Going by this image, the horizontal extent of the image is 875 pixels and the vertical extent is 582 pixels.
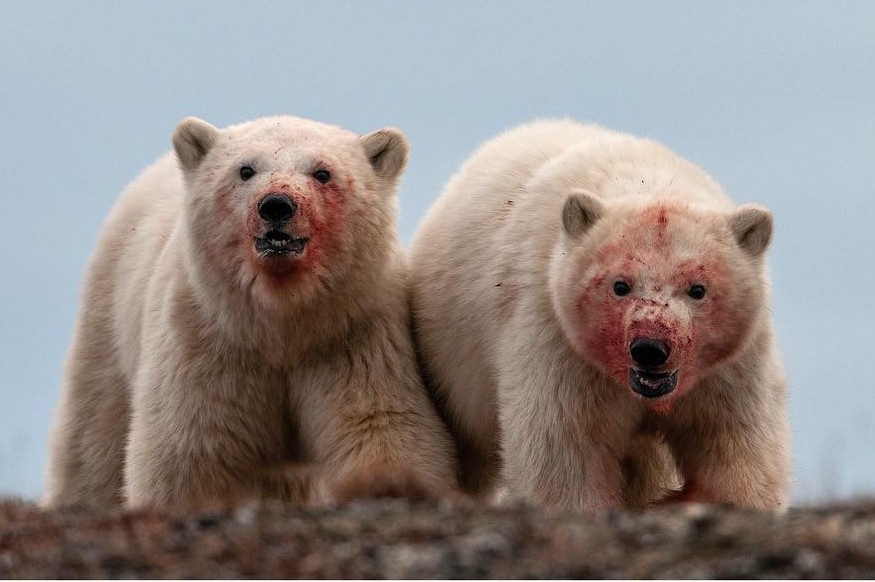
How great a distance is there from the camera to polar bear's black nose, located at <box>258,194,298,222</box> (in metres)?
10.3

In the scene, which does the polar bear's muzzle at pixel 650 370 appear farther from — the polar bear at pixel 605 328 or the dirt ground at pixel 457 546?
the dirt ground at pixel 457 546

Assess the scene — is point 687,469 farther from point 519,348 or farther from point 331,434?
point 331,434

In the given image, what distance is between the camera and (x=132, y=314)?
12.7m

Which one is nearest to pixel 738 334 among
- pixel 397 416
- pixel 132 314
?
pixel 397 416

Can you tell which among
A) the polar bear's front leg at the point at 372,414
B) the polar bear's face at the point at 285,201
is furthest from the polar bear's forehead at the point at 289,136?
the polar bear's front leg at the point at 372,414

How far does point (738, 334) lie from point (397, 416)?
8.48 ft

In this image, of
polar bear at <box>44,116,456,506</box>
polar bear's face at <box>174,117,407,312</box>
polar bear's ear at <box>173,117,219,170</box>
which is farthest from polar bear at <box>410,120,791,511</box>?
polar bear's ear at <box>173,117,219,170</box>

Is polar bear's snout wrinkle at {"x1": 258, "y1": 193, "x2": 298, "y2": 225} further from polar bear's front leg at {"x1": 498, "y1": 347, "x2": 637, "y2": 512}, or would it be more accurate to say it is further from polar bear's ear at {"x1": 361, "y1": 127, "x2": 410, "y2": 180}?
polar bear's front leg at {"x1": 498, "y1": 347, "x2": 637, "y2": 512}

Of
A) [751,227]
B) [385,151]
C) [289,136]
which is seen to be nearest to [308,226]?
[289,136]

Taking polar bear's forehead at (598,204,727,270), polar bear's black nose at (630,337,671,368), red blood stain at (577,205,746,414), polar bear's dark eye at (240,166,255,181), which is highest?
polar bear's dark eye at (240,166,255,181)

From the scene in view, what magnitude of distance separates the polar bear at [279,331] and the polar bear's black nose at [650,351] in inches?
72.8

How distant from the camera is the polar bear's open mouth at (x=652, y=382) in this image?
9570 mm

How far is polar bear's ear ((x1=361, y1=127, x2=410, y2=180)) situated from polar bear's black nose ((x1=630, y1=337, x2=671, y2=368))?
276cm

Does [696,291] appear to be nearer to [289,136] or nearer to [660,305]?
[660,305]
